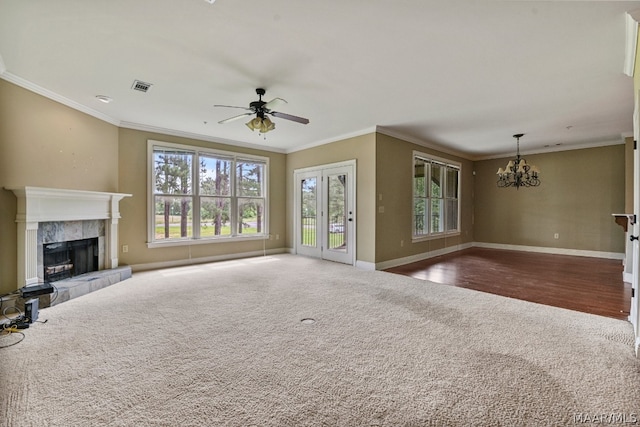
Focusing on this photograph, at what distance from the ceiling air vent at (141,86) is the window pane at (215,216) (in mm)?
2715

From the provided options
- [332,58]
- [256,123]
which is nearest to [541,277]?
[332,58]

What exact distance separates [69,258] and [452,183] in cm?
823

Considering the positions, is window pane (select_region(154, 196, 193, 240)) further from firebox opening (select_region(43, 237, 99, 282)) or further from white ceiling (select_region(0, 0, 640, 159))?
white ceiling (select_region(0, 0, 640, 159))

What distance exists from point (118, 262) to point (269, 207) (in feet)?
10.6

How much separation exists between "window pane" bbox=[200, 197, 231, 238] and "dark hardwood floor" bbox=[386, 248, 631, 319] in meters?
3.69

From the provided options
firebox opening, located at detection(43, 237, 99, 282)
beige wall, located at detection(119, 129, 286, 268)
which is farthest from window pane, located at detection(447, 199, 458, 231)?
firebox opening, located at detection(43, 237, 99, 282)

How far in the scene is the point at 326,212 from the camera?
6.49 m

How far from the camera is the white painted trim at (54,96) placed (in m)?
3.40

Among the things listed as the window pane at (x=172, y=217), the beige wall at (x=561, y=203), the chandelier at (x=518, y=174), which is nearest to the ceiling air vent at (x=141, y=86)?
the window pane at (x=172, y=217)

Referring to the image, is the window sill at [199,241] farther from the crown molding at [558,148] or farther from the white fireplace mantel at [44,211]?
the crown molding at [558,148]

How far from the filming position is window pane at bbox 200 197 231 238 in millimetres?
6184

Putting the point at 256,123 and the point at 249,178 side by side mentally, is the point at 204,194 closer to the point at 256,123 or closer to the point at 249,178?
the point at 249,178

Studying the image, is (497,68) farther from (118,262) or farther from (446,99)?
(118,262)

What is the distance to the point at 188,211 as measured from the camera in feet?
19.7
